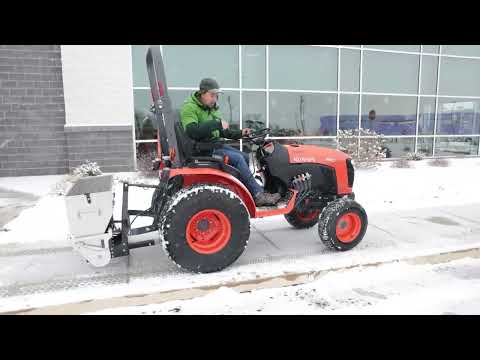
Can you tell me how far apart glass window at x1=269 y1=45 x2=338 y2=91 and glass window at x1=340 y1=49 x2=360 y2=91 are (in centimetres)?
28

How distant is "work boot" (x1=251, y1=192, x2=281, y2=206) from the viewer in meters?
3.73

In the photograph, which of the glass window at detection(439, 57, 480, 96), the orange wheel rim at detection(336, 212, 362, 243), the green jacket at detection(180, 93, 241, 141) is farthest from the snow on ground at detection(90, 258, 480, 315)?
the glass window at detection(439, 57, 480, 96)

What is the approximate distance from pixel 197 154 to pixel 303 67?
8.11m

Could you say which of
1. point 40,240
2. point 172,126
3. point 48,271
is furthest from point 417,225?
point 40,240

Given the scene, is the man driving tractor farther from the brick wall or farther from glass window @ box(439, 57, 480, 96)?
glass window @ box(439, 57, 480, 96)

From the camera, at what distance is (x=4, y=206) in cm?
565

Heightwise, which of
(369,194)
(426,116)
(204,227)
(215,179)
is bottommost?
(369,194)

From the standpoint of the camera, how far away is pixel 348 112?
11.3m

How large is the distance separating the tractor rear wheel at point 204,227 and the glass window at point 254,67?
7.42 m

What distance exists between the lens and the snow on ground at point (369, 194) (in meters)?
4.61

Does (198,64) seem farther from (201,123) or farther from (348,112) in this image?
(201,123)

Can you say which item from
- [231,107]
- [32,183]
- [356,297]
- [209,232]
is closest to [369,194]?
[356,297]

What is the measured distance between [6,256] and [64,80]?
568 cm

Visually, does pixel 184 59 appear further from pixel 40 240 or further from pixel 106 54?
pixel 40 240
